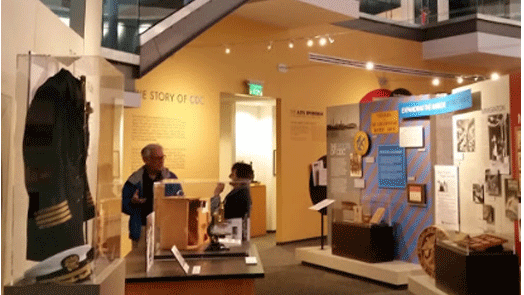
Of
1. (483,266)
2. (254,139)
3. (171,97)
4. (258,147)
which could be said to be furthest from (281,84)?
(483,266)

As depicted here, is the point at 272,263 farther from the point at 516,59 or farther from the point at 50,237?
the point at 516,59

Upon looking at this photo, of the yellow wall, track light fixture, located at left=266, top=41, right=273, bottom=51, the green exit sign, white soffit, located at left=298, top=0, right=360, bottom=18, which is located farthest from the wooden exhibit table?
track light fixture, located at left=266, top=41, right=273, bottom=51

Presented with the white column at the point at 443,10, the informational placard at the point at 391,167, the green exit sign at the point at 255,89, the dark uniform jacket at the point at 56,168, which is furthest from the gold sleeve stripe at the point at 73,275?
the white column at the point at 443,10

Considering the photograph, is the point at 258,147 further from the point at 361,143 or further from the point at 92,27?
the point at 92,27

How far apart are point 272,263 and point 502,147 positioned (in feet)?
12.6

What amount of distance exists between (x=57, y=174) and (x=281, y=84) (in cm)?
783

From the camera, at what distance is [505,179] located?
16.5ft

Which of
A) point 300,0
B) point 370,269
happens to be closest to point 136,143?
point 300,0

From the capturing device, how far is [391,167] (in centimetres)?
711

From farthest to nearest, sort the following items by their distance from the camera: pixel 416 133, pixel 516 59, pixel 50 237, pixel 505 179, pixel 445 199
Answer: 1. pixel 516 59
2. pixel 416 133
3. pixel 445 199
4. pixel 505 179
5. pixel 50 237

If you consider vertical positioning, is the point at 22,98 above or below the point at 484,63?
below

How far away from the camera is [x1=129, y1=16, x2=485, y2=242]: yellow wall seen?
8461 millimetres

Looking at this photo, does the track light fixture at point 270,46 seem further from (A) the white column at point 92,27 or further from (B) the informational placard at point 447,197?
(A) the white column at point 92,27

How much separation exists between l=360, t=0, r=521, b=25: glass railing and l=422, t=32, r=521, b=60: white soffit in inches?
16.3
